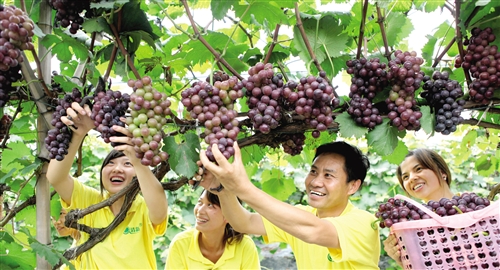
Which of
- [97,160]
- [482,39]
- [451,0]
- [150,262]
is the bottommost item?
[150,262]

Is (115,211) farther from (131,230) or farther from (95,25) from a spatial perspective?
(95,25)

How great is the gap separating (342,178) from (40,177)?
1.17 meters

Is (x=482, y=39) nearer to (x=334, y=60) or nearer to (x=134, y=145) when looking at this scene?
(x=334, y=60)

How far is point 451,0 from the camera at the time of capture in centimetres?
145

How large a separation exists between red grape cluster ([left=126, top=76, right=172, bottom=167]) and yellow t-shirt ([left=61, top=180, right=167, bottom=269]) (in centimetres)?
98

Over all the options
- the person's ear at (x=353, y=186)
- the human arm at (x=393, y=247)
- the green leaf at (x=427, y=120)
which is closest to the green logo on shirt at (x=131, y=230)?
the person's ear at (x=353, y=186)

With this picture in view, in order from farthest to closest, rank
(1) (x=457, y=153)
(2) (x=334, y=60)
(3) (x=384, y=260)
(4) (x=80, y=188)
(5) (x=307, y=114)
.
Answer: (3) (x=384, y=260) → (1) (x=457, y=153) → (4) (x=80, y=188) → (2) (x=334, y=60) → (5) (x=307, y=114)

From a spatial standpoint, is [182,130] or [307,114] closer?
[307,114]

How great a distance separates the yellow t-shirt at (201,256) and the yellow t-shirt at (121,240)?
239 millimetres

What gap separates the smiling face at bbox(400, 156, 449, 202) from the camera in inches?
92.5

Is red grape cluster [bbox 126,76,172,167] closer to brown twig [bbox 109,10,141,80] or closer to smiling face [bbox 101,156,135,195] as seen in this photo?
brown twig [bbox 109,10,141,80]

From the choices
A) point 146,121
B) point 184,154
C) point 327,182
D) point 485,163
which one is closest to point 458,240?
point 327,182

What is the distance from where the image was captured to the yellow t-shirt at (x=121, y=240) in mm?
2160

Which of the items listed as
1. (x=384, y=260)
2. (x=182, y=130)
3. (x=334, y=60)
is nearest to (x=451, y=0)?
→ (x=334, y=60)
